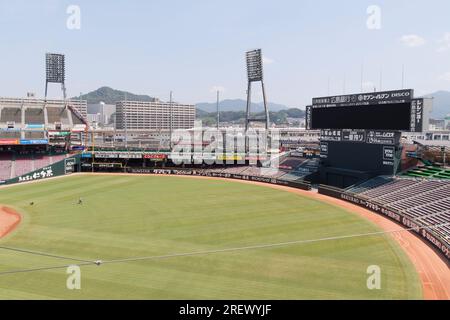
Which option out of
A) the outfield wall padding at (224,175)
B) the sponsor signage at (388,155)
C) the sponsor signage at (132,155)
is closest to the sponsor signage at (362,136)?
the sponsor signage at (388,155)

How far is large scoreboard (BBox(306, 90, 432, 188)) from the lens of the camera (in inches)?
1500

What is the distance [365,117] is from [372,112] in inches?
47.0

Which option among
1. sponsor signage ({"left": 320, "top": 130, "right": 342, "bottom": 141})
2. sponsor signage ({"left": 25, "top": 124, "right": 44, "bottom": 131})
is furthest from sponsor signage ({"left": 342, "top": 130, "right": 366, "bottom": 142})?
sponsor signage ({"left": 25, "top": 124, "right": 44, "bottom": 131})

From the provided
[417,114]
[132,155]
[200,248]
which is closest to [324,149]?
[417,114]

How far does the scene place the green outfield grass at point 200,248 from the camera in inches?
719

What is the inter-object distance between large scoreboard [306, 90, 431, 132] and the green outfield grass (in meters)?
11.8

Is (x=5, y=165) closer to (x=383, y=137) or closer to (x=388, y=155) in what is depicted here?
(x=383, y=137)

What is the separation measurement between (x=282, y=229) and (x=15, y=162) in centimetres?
5405

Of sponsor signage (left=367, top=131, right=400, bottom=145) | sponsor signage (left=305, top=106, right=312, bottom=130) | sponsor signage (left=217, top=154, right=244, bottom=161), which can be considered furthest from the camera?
sponsor signage (left=217, top=154, right=244, bottom=161)

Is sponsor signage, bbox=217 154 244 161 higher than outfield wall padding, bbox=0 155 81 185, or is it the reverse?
sponsor signage, bbox=217 154 244 161

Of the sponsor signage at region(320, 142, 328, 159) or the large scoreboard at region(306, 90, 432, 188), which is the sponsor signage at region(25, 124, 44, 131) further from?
the sponsor signage at region(320, 142, 328, 159)

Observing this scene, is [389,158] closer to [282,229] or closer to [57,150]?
[282,229]
